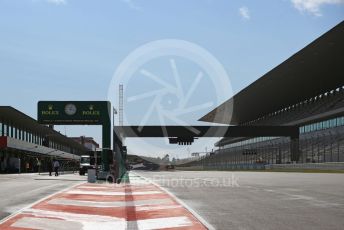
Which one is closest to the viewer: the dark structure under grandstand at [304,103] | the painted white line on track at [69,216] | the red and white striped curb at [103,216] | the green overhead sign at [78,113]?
the red and white striped curb at [103,216]

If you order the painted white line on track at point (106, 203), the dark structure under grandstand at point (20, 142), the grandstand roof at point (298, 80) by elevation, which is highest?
the grandstand roof at point (298, 80)

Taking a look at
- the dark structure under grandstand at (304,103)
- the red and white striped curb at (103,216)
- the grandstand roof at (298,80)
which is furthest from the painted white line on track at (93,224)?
the dark structure under grandstand at (304,103)

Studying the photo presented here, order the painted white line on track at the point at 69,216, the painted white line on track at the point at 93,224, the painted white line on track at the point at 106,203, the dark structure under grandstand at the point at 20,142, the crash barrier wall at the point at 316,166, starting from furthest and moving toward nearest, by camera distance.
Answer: the dark structure under grandstand at the point at 20,142, the crash barrier wall at the point at 316,166, the painted white line on track at the point at 106,203, the painted white line on track at the point at 69,216, the painted white line on track at the point at 93,224

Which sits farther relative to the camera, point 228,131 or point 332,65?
point 228,131

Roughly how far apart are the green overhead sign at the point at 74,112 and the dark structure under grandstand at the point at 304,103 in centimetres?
2018

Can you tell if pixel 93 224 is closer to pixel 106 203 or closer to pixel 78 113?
pixel 106 203

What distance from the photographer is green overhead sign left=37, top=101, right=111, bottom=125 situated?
38.1m

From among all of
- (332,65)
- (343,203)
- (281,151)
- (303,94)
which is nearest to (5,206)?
(343,203)

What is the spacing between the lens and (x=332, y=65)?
57250 millimetres

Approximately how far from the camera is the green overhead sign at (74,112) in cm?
3806

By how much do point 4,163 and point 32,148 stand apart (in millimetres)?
8756

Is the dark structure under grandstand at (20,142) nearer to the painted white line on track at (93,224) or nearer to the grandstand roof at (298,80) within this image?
the grandstand roof at (298,80)

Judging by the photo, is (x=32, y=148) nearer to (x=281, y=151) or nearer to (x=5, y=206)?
(x=281, y=151)

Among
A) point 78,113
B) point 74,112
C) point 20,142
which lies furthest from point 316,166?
point 20,142
